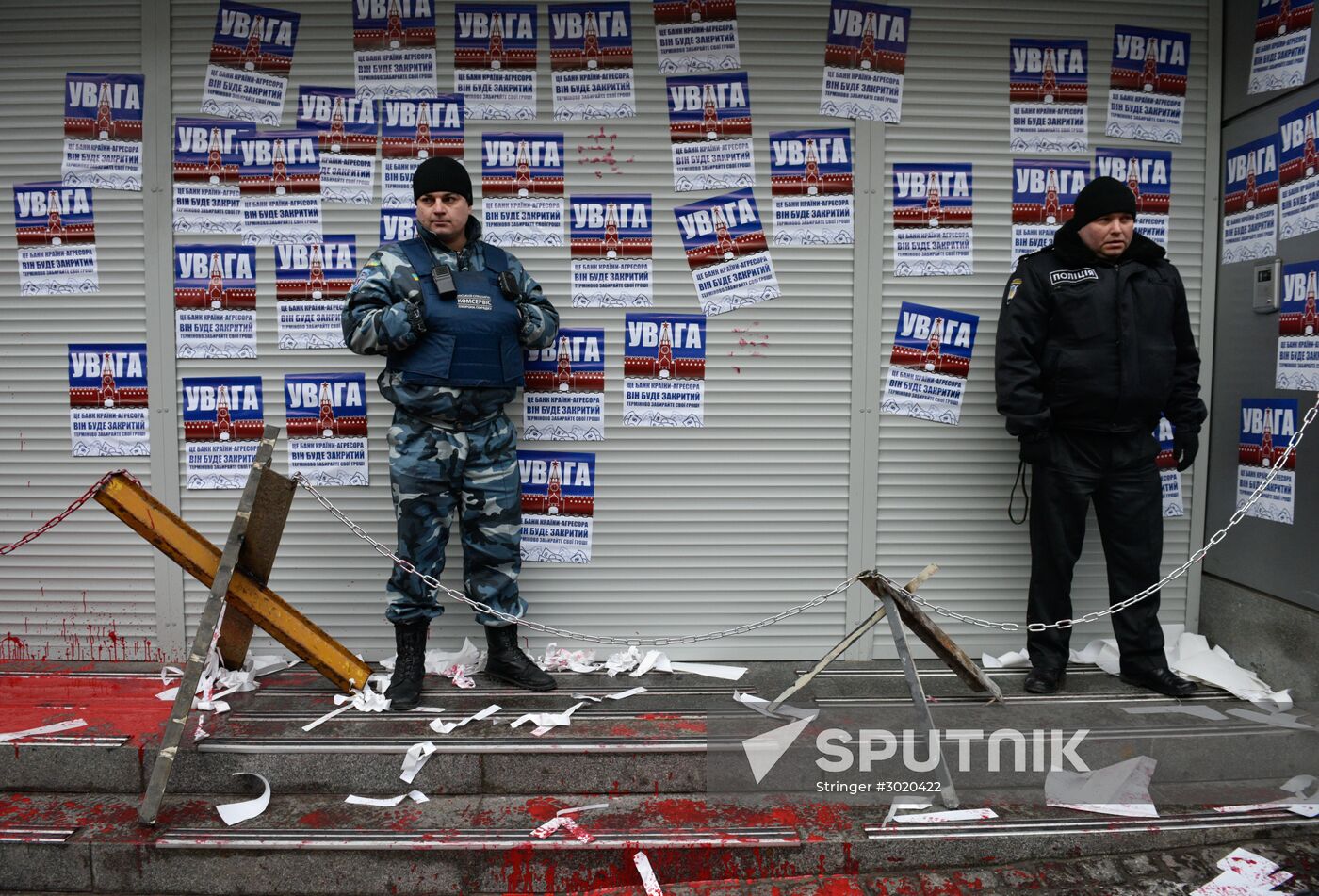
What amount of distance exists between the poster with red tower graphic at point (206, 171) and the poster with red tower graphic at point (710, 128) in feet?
7.64

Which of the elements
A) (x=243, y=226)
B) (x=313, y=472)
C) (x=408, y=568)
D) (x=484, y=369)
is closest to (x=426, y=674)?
(x=408, y=568)

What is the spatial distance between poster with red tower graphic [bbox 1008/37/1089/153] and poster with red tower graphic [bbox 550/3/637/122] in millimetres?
2148

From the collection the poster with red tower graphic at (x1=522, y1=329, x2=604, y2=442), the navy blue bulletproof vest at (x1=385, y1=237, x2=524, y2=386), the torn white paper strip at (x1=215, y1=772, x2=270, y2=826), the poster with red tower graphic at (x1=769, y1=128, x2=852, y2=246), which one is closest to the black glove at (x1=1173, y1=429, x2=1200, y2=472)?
the poster with red tower graphic at (x1=769, y1=128, x2=852, y2=246)

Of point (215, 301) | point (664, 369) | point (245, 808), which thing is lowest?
point (245, 808)

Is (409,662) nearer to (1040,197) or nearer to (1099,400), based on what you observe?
(1099,400)

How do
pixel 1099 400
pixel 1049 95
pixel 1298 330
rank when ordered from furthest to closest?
pixel 1049 95 → pixel 1298 330 → pixel 1099 400

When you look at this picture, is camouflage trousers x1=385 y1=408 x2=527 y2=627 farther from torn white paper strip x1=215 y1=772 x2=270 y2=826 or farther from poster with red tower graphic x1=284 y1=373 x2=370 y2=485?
torn white paper strip x1=215 y1=772 x2=270 y2=826

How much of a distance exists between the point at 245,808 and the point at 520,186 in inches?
128

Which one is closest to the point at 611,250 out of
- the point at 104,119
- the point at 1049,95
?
the point at 1049,95

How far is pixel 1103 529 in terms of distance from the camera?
4.34m

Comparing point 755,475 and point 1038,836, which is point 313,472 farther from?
point 1038,836

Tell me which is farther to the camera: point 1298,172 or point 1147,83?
point 1147,83

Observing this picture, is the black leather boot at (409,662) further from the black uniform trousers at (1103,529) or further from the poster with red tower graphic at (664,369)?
the black uniform trousers at (1103,529)

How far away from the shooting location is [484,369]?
402 cm
